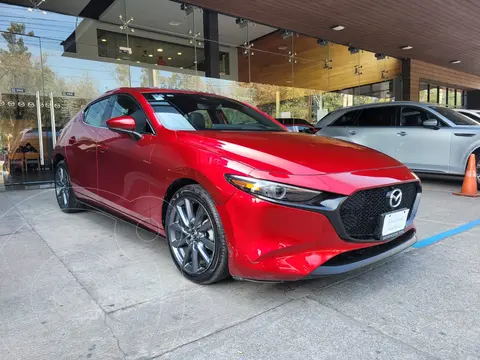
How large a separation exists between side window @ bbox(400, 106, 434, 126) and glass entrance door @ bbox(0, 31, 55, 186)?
761 centimetres

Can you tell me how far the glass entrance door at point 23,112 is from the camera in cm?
820

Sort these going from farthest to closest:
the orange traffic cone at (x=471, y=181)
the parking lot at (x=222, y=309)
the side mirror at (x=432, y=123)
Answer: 1. the side mirror at (x=432, y=123)
2. the orange traffic cone at (x=471, y=181)
3. the parking lot at (x=222, y=309)

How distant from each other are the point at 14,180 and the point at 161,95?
6151 mm

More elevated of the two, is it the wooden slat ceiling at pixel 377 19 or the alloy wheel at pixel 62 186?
the wooden slat ceiling at pixel 377 19

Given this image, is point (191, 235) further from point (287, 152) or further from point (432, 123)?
point (432, 123)

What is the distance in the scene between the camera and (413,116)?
23.1 feet

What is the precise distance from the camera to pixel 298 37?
467 inches

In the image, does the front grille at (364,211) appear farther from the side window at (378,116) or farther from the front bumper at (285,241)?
the side window at (378,116)

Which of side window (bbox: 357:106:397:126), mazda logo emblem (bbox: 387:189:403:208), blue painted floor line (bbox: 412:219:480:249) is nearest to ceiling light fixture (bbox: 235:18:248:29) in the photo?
side window (bbox: 357:106:397:126)

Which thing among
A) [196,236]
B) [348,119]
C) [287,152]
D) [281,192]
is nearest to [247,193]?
[281,192]

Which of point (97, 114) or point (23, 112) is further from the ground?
point (23, 112)

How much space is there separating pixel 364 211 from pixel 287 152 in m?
0.63

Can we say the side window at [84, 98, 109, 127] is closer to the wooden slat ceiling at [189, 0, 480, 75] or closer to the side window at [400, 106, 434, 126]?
the wooden slat ceiling at [189, 0, 480, 75]

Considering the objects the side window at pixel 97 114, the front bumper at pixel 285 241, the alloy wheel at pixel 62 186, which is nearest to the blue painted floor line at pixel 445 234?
the front bumper at pixel 285 241
